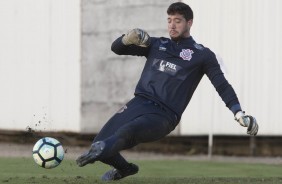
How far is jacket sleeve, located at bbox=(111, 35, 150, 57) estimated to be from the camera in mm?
9812

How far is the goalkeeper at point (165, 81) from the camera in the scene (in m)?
9.24

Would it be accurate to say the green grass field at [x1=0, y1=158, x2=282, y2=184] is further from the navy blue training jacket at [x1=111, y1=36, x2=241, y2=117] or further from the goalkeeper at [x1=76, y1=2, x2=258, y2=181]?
the navy blue training jacket at [x1=111, y1=36, x2=241, y2=117]

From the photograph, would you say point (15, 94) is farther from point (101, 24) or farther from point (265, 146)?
point (265, 146)

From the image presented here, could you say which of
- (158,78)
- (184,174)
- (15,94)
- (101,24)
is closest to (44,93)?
(15,94)

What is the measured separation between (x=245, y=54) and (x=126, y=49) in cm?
797

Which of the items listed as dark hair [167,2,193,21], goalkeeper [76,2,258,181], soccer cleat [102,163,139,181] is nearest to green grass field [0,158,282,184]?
soccer cleat [102,163,139,181]

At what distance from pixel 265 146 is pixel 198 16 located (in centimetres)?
324

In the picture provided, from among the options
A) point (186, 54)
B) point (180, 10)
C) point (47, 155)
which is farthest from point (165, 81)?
point (47, 155)

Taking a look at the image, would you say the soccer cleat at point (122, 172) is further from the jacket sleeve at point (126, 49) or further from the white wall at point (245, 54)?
the white wall at point (245, 54)

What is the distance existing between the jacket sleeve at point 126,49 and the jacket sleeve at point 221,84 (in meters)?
0.84

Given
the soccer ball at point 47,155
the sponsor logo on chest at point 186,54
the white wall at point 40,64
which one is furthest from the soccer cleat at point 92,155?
the white wall at point 40,64

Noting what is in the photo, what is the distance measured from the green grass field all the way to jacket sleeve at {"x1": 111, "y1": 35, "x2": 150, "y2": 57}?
182cm

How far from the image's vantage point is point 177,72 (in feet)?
31.4

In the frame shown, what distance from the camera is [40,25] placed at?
20406 millimetres
